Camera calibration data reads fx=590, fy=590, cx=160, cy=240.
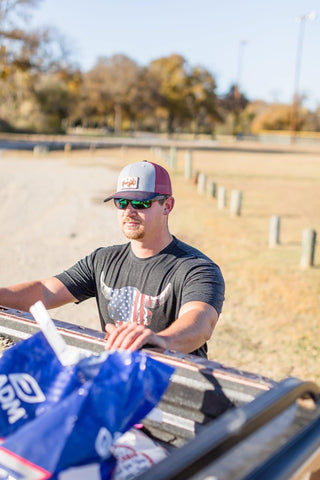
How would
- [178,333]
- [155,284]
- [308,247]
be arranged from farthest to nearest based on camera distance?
[308,247] → [155,284] → [178,333]

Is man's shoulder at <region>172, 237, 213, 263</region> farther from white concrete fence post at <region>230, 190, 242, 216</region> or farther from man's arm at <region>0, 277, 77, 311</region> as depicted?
white concrete fence post at <region>230, 190, 242, 216</region>

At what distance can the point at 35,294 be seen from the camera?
305 cm

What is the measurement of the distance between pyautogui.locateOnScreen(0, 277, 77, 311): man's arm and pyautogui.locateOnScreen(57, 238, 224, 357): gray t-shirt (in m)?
0.21

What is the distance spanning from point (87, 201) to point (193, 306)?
44.0 feet

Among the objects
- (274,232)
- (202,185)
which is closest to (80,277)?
(274,232)

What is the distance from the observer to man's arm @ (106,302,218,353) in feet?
6.49

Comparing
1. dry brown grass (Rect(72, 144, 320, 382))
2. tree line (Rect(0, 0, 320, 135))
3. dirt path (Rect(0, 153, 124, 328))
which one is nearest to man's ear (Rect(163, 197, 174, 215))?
dry brown grass (Rect(72, 144, 320, 382))

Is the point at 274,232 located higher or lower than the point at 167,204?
lower

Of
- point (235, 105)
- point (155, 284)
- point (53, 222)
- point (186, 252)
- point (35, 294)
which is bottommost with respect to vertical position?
point (53, 222)

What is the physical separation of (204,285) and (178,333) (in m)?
0.40

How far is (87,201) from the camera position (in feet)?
52.1

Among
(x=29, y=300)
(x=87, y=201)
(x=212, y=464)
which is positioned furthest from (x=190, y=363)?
(x=87, y=201)

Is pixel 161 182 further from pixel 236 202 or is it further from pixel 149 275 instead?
pixel 236 202

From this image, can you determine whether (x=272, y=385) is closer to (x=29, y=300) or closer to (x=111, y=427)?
(x=111, y=427)
